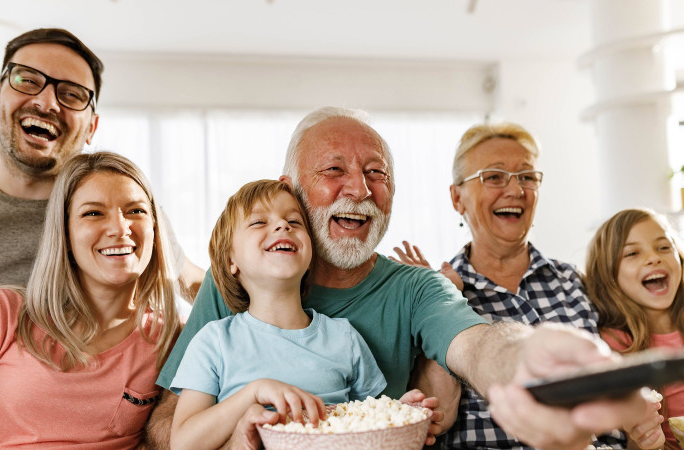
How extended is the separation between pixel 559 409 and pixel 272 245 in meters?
0.88

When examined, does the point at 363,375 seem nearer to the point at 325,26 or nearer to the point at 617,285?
the point at 617,285

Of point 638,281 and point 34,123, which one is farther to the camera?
point 638,281

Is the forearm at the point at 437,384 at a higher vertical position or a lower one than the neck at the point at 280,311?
lower

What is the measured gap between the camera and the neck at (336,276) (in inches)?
67.7

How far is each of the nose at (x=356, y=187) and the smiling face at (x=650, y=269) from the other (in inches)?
46.7

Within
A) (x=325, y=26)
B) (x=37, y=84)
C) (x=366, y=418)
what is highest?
(x=325, y=26)

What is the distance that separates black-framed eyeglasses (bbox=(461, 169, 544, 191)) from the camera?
7.88 ft

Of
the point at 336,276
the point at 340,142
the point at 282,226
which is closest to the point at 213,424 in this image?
the point at 282,226

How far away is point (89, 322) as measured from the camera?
1672mm

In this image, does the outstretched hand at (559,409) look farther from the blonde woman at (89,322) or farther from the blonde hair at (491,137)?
the blonde hair at (491,137)

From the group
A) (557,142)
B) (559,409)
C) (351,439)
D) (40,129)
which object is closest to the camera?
(559,409)

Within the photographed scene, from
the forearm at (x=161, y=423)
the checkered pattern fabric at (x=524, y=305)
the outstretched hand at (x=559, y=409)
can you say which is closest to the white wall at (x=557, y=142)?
the checkered pattern fabric at (x=524, y=305)

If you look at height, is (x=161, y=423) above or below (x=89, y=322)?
below

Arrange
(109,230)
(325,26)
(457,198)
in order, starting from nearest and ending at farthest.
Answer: (109,230) < (457,198) < (325,26)
